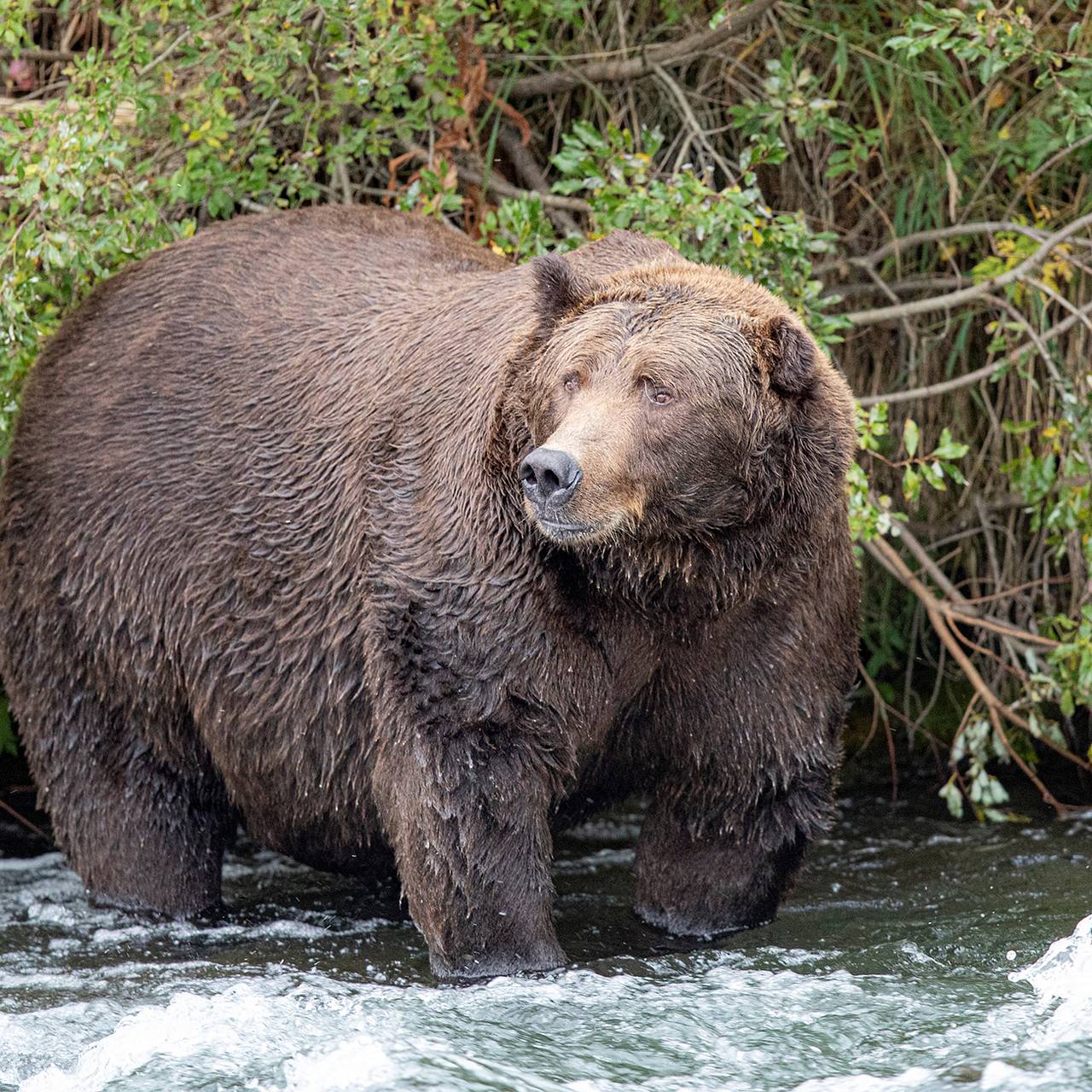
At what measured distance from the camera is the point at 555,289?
18.0 ft

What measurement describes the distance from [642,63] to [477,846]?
4.19m

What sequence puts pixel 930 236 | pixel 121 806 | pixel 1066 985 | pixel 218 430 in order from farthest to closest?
pixel 930 236 < pixel 121 806 < pixel 218 430 < pixel 1066 985

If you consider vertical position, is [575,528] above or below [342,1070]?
above

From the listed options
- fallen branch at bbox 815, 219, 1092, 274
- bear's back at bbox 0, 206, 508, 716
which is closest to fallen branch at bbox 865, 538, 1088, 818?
fallen branch at bbox 815, 219, 1092, 274

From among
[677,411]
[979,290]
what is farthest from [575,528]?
[979,290]

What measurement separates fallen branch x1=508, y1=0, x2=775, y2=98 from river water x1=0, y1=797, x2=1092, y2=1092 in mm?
3555

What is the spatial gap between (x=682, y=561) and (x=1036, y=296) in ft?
11.1

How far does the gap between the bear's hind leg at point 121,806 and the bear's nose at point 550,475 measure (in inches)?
98.1

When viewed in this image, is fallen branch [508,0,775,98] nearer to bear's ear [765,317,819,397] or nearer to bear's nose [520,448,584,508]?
bear's ear [765,317,819,397]

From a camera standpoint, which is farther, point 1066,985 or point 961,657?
point 961,657

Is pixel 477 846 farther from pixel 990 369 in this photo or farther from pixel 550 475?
pixel 990 369

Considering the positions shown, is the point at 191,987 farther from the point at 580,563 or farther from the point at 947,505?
the point at 947,505

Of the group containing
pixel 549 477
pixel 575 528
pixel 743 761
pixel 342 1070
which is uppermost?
pixel 549 477

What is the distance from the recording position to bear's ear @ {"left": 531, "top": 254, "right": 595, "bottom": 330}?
547cm
